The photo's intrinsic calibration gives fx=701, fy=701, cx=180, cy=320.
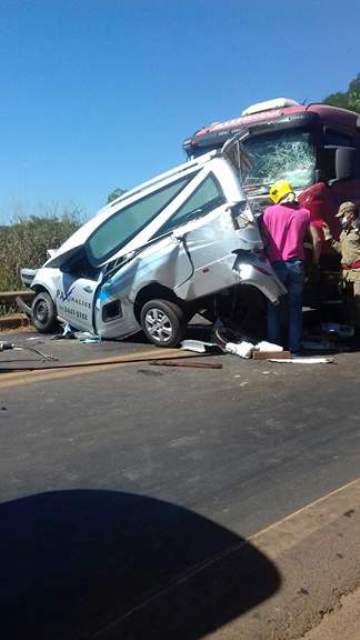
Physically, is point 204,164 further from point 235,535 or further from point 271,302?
point 235,535

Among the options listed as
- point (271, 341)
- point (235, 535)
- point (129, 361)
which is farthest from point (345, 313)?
point (235, 535)

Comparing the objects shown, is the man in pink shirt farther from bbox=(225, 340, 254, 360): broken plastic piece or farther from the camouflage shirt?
the camouflage shirt

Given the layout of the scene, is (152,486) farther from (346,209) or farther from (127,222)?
(346,209)

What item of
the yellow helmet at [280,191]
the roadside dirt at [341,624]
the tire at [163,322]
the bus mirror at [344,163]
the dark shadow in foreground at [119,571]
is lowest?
the roadside dirt at [341,624]

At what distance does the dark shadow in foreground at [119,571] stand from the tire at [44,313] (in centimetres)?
634

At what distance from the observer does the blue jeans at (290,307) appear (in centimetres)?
824

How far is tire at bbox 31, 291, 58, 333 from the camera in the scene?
33.0 ft

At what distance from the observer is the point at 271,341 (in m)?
8.52

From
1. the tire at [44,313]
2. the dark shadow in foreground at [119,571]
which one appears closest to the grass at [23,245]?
the tire at [44,313]

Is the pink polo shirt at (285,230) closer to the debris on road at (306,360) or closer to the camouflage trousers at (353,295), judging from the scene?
the camouflage trousers at (353,295)

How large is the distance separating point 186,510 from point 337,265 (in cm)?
616

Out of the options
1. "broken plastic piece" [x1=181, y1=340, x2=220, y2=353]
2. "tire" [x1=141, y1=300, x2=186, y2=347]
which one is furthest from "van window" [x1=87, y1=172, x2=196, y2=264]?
"broken plastic piece" [x1=181, y1=340, x2=220, y2=353]

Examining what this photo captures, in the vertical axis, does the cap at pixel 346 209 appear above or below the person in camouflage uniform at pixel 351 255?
above

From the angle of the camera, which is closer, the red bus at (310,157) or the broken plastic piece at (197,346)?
the broken plastic piece at (197,346)
